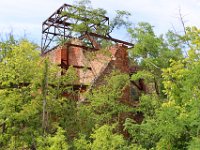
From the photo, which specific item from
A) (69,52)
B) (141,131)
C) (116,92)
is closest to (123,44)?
(69,52)

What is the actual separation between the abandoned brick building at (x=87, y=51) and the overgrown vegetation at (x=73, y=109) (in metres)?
3.14

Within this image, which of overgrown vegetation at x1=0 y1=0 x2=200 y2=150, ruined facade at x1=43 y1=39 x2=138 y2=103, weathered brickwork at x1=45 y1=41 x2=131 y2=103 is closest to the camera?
overgrown vegetation at x1=0 y1=0 x2=200 y2=150

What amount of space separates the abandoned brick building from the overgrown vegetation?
314 centimetres

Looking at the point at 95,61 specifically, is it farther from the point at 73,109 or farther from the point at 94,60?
the point at 73,109

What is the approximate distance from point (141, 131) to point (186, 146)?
314 cm

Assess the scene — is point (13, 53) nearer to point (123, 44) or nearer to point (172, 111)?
point (172, 111)

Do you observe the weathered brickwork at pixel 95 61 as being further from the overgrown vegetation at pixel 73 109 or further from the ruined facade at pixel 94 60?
the overgrown vegetation at pixel 73 109

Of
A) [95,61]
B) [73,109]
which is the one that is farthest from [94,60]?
[73,109]

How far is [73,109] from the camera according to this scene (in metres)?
16.3

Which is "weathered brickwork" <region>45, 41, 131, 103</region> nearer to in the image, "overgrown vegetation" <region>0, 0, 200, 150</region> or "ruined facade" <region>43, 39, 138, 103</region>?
"ruined facade" <region>43, 39, 138, 103</region>

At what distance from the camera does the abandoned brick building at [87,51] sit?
21266 millimetres

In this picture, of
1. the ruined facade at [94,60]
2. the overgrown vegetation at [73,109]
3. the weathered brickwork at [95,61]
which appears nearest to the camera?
the overgrown vegetation at [73,109]

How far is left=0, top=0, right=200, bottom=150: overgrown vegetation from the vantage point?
44.4 ft

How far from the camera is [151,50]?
1898 cm
